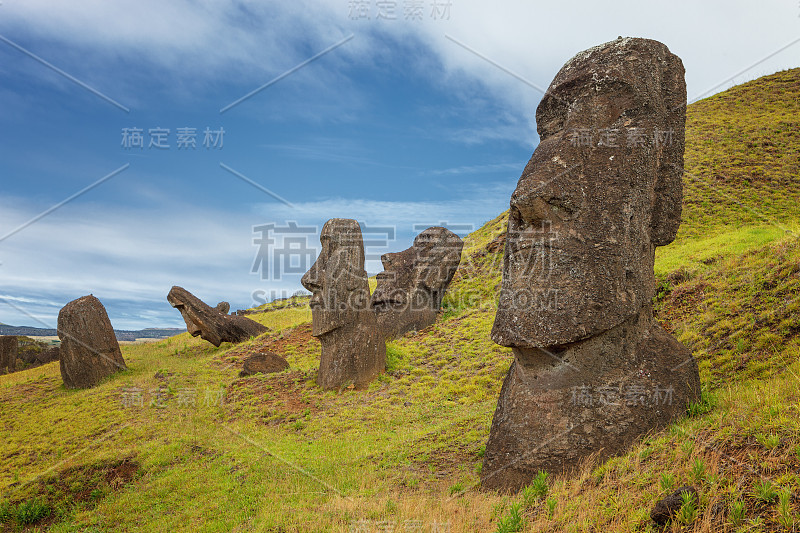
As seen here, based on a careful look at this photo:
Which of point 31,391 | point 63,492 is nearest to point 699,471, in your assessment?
point 63,492

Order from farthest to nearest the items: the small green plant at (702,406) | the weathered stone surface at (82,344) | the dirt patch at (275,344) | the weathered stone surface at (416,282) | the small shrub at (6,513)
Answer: the weathered stone surface at (416,282) < the dirt patch at (275,344) < the weathered stone surface at (82,344) < the small shrub at (6,513) < the small green plant at (702,406)

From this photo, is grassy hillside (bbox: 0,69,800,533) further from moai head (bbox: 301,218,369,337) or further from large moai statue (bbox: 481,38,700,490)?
moai head (bbox: 301,218,369,337)

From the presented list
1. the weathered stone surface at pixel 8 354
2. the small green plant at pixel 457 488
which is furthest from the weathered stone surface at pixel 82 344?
the small green plant at pixel 457 488

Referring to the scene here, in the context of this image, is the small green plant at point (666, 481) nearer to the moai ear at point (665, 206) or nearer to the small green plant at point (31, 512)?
the moai ear at point (665, 206)

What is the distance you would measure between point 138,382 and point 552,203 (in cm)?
1750

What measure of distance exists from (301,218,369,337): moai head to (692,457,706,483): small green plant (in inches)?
483

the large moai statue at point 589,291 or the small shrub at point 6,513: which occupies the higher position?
the large moai statue at point 589,291

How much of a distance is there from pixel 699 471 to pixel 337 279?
12698 millimetres

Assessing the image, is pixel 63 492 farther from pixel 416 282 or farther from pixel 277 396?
pixel 416 282

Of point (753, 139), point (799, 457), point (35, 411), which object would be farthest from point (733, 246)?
point (35, 411)

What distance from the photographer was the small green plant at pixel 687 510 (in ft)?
16.4

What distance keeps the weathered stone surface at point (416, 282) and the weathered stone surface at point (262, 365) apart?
489 cm

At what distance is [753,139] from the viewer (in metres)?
37.7

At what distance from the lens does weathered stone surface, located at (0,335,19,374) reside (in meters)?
28.7
